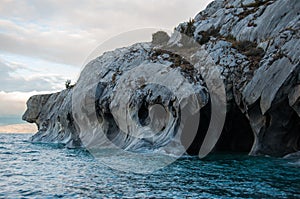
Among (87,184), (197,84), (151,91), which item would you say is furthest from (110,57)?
(87,184)

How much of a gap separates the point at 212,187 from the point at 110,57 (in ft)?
139

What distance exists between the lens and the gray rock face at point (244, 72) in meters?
31.2

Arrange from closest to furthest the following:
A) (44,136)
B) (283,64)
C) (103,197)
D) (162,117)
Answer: (103,197)
(283,64)
(162,117)
(44,136)

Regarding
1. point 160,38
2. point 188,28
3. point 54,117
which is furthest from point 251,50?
point 54,117

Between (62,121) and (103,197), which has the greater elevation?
(62,121)

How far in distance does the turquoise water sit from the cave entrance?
11973 mm

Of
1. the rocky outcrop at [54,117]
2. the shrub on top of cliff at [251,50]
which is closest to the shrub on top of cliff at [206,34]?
the shrub on top of cliff at [251,50]

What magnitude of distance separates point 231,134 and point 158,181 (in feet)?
83.1

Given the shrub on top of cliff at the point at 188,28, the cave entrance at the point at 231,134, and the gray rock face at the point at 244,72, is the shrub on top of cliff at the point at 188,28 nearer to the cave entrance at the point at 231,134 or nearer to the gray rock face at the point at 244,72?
the gray rock face at the point at 244,72

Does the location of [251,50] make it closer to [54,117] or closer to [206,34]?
[206,34]

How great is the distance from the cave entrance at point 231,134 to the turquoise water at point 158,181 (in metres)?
12.0

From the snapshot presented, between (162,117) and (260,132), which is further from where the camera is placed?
(162,117)

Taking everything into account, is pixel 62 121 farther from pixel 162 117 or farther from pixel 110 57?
pixel 162 117

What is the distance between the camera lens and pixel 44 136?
225ft
